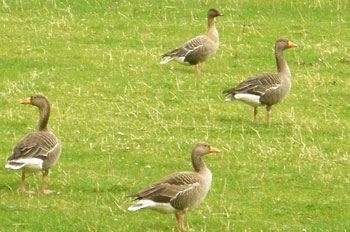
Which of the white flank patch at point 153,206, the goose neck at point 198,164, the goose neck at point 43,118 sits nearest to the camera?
the white flank patch at point 153,206

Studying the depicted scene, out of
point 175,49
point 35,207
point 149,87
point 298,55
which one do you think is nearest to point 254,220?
point 35,207

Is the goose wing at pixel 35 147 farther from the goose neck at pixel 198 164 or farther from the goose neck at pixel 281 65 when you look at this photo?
the goose neck at pixel 281 65

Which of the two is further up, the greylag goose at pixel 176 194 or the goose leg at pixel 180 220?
the greylag goose at pixel 176 194

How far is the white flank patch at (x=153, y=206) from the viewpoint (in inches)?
515

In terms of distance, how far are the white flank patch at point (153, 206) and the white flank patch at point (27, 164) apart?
2083 mm

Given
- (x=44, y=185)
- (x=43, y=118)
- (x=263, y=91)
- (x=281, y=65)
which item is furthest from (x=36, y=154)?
(x=281, y=65)

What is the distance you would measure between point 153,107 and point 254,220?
249 inches

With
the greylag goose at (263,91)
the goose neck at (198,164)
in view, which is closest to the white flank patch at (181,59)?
the greylag goose at (263,91)

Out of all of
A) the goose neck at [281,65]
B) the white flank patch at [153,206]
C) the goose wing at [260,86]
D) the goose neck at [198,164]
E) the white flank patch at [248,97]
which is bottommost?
the white flank patch at [248,97]

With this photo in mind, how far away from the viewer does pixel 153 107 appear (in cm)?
2020

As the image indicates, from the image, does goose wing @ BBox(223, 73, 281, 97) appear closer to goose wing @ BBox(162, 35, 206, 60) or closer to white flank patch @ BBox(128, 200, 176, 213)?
goose wing @ BBox(162, 35, 206, 60)

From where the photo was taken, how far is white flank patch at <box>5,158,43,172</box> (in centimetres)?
1445

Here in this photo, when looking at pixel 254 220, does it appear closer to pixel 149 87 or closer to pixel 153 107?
pixel 153 107

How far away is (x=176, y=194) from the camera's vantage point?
13375 mm
